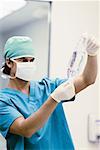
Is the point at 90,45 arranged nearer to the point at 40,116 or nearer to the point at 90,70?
the point at 90,70

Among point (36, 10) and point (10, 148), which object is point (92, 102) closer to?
point (36, 10)

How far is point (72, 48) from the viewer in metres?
2.08

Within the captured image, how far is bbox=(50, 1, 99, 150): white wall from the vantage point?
6.67 ft

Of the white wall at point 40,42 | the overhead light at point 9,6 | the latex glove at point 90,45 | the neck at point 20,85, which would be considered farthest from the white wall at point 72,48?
the latex glove at point 90,45

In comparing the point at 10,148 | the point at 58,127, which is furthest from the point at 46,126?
the point at 10,148

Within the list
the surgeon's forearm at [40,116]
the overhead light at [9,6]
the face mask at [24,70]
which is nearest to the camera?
the surgeon's forearm at [40,116]

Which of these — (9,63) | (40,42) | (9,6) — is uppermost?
(9,6)

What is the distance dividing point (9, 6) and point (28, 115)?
919mm

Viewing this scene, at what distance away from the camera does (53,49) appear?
2027 millimetres

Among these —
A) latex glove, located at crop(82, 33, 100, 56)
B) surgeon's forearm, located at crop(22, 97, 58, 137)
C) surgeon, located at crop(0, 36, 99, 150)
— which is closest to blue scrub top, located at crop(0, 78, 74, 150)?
surgeon, located at crop(0, 36, 99, 150)

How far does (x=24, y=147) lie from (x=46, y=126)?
0.13 meters

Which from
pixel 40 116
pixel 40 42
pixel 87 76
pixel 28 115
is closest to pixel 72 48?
pixel 40 42

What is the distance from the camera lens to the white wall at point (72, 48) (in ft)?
6.67

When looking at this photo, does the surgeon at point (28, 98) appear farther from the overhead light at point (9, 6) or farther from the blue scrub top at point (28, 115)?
the overhead light at point (9, 6)
